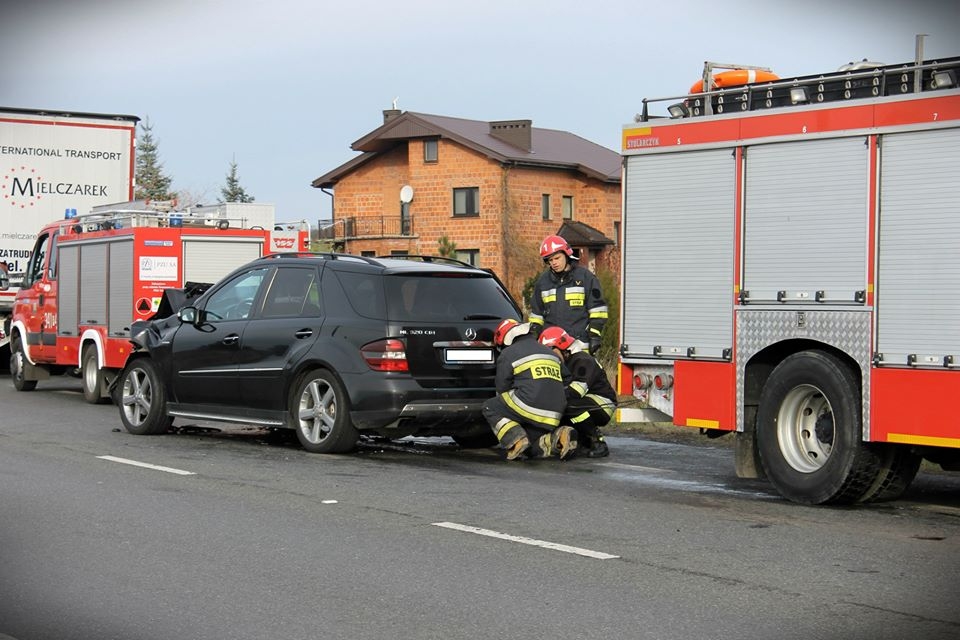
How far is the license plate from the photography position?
39.1ft

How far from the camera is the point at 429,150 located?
206 ft

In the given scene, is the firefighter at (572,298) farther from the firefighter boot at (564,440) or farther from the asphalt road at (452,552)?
the asphalt road at (452,552)

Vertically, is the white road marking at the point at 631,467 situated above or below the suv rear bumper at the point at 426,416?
below

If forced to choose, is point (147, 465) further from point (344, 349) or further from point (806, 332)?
point (806, 332)

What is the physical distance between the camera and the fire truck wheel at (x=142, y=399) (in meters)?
13.7

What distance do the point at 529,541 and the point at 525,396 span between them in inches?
143

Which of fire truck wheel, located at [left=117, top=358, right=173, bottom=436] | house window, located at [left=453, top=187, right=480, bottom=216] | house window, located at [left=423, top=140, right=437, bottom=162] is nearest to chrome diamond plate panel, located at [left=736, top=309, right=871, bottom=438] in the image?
fire truck wheel, located at [left=117, top=358, right=173, bottom=436]

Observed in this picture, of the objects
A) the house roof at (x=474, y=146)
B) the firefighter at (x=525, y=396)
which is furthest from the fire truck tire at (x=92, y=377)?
the house roof at (x=474, y=146)

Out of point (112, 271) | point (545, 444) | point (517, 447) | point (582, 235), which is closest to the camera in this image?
point (517, 447)

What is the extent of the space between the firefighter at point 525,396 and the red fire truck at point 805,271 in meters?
1.10

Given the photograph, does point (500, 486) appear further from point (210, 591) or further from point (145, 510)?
point (210, 591)

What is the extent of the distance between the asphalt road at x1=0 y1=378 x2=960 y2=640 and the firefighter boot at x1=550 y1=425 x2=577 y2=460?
0.35 m

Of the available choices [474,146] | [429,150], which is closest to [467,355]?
[474,146]

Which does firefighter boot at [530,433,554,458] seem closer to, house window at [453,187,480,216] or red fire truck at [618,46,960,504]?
red fire truck at [618,46,960,504]
